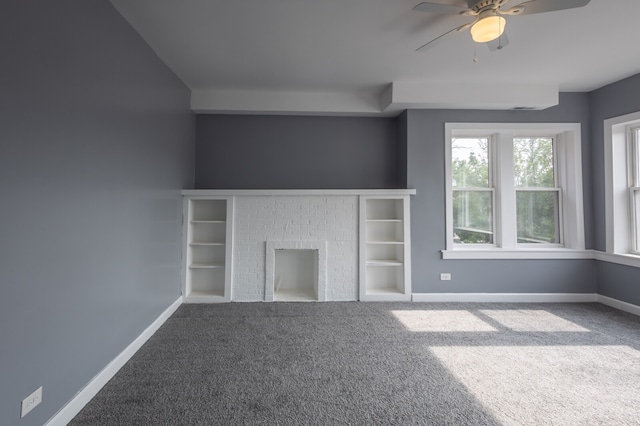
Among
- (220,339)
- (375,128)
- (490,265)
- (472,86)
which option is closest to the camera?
(220,339)

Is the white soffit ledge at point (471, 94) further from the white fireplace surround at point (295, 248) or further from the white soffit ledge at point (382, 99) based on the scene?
the white fireplace surround at point (295, 248)

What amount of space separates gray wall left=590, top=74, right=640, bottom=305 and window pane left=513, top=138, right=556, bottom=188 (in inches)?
18.1

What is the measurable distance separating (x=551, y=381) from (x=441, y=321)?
1.13 metres

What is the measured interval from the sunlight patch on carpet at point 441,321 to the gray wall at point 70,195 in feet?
8.47

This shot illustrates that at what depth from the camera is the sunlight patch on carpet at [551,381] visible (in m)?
1.78

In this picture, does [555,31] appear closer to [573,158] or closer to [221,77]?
[573,158]

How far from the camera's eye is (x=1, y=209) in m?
1.31

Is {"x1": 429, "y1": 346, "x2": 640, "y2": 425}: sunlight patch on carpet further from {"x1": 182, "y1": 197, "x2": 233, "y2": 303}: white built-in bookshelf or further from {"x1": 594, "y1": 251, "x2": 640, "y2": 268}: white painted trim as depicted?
{"x1": 182, "y1": 197, "x2": 233, "y2": 303}: white built-in bookshelf

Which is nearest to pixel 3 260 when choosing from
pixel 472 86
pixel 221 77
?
pixel 221 77

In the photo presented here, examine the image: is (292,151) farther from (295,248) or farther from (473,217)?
(473,217)

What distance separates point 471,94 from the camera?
3648 mm

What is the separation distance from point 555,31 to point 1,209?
3.91m

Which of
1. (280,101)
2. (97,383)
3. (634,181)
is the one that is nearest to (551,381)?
(634,181)

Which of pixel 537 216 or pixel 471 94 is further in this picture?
pixel 537 216
